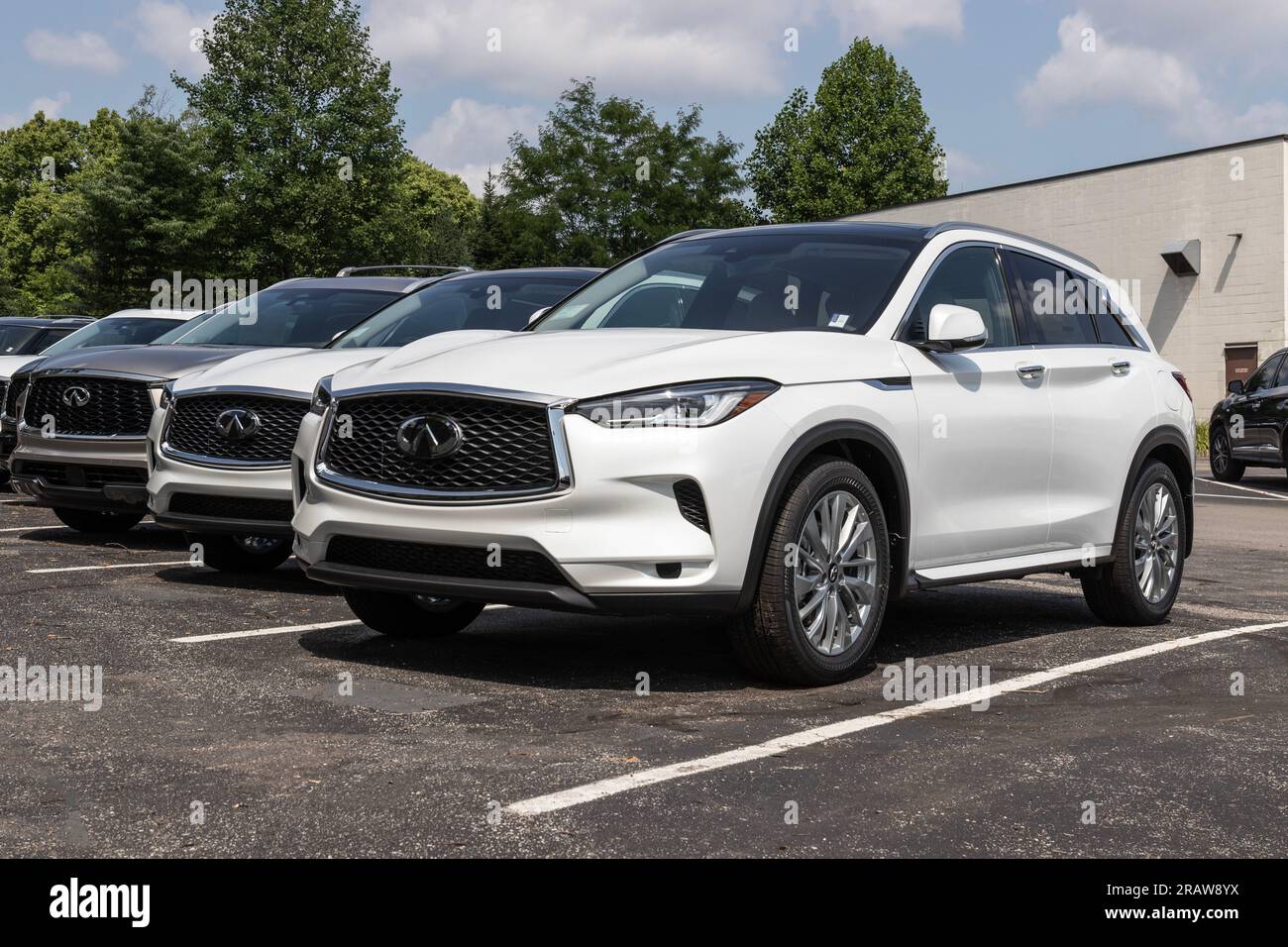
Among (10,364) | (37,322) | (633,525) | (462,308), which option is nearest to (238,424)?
(462,308)

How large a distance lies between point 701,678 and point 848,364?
1.32m

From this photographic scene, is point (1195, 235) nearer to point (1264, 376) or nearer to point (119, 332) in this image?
point (1264, 376)

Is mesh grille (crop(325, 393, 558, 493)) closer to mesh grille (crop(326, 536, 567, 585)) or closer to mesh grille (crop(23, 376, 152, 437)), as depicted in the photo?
mesh grille (crop(326, 536, 567, 585))

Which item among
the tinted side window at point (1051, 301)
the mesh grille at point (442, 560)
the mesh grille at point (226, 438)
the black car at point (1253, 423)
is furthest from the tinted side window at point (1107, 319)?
the black car at point (1253, 423)

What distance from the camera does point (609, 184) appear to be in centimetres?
6425

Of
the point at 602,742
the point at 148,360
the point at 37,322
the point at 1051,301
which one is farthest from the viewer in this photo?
the point at 37,322

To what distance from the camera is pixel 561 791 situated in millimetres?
4422

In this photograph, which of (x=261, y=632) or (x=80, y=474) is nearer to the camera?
(x=261, y=632)

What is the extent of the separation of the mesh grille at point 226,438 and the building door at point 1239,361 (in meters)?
29.2

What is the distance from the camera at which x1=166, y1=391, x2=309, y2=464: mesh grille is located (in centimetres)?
833

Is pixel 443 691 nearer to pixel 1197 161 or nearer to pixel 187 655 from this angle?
pixel 187 655

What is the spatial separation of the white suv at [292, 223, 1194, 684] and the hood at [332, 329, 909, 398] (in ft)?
0.04

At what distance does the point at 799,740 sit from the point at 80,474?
6503 mm

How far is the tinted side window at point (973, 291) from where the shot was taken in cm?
687
